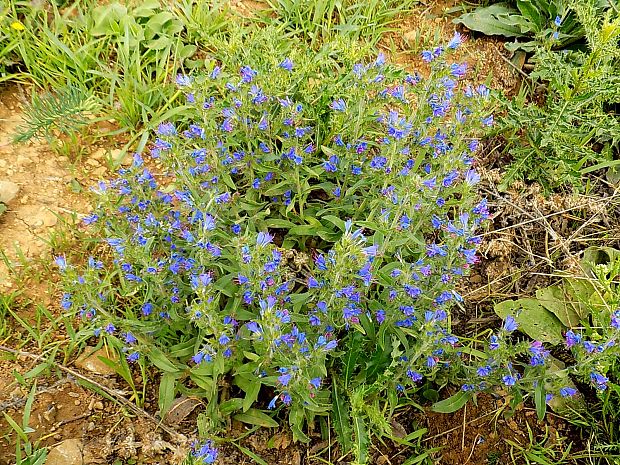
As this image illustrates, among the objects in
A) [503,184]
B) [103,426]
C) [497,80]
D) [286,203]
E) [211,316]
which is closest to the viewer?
[211,316]

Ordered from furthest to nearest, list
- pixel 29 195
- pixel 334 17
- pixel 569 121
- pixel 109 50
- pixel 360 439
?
pixel 334 17
pixel 109 50
pixel 569 121
pixel 29 195
pixel 360 439

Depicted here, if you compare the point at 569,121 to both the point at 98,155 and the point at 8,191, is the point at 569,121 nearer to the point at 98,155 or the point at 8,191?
the point at 98,155

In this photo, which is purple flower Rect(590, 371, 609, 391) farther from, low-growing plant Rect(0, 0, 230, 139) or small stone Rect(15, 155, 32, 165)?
small stone Rect(15, 155, 32, 165)

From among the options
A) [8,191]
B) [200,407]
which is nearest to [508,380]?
[200,407]

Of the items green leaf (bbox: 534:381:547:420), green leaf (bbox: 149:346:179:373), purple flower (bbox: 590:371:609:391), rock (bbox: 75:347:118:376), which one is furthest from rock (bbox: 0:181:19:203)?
A: purple flower (bbox: 590:371:609:391)

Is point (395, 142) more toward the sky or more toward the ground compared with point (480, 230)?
more toward the sky

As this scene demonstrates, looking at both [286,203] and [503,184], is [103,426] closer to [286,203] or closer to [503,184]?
[286,203]

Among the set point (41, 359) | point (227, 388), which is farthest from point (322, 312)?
point (41, 359)
